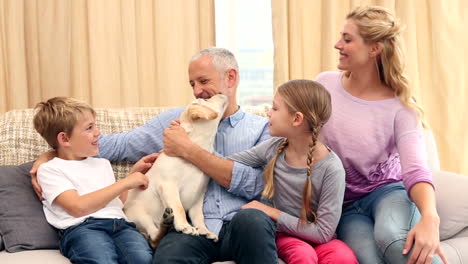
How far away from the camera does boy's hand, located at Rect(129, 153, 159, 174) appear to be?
2.12 meters

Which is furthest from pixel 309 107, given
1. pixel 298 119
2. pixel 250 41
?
pixel 250 41

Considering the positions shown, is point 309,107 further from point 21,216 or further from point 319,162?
point 21,216

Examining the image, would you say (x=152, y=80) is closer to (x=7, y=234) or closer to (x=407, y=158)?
(x=7, y=234)

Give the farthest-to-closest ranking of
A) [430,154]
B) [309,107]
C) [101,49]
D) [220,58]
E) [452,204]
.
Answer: [101,49] < [430,154] < [220,58] < [452,204] < [309,107]

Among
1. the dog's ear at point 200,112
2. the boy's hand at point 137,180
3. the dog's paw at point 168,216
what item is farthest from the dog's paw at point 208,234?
the dog's ear at point 200,112

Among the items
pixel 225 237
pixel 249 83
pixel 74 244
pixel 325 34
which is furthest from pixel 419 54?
pixel 74 244

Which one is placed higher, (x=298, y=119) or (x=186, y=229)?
(x=298, y=119)

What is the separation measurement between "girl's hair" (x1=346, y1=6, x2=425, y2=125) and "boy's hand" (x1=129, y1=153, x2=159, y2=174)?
858 mm

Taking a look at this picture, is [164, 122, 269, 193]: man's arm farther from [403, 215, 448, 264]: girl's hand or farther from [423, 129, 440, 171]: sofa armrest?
[423, 129, 440, 171]: sofa armrest

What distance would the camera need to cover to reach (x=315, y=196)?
1.98 metres

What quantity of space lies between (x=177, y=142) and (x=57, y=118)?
1.36 feet

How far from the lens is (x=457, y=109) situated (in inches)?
136

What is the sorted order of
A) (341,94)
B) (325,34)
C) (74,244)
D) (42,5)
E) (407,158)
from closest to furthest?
(74,244) < (407,158) < (341,94) < (42,5) < (325,34)

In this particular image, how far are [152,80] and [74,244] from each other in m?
1.45
